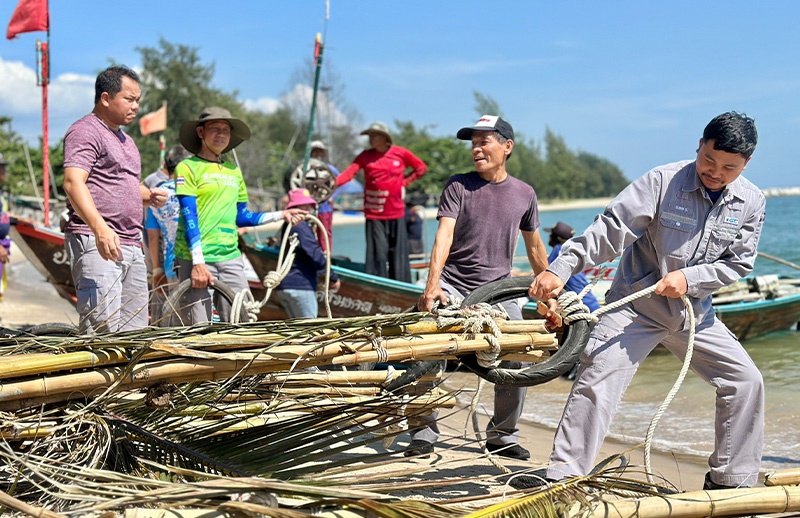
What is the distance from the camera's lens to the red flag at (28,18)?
32.8ft

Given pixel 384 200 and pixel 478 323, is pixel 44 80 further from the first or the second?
pixel 478 323

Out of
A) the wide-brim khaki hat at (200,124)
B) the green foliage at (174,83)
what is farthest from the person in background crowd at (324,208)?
the green foliage at (174,83)

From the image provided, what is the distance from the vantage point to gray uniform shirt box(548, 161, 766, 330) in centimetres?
394

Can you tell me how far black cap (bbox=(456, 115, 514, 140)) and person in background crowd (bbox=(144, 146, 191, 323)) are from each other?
2.45 meters

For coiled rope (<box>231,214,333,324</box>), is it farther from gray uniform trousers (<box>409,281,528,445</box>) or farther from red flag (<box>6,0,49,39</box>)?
red flag (<box>6,0,49,39</box>)

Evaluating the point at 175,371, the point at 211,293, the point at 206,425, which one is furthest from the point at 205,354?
the point at 211,293

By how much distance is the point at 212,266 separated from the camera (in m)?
6.07

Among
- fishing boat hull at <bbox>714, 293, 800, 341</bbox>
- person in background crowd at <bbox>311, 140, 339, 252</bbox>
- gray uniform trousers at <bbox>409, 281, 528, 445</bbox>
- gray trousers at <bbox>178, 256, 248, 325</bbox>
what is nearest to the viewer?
gray uniform trousers at <bbox>409, 281, 528, 445</bbox>

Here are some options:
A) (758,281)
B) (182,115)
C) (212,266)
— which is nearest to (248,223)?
(212,266)

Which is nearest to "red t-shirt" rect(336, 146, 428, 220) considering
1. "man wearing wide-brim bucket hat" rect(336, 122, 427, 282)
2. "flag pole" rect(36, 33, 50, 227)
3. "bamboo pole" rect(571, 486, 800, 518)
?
"man wearing wide-brim bucket hat" rect(336, 122, 427, 282)

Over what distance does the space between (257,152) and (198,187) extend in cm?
6503

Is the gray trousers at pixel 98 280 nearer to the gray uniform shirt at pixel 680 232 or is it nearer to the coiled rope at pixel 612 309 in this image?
the coiled rope at pixel 612 309

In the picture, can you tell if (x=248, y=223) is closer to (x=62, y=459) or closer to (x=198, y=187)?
(x=198, y=187)

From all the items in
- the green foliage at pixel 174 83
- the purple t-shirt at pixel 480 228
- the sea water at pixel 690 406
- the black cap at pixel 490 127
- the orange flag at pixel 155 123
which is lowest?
the sea water at pixel 690 406
